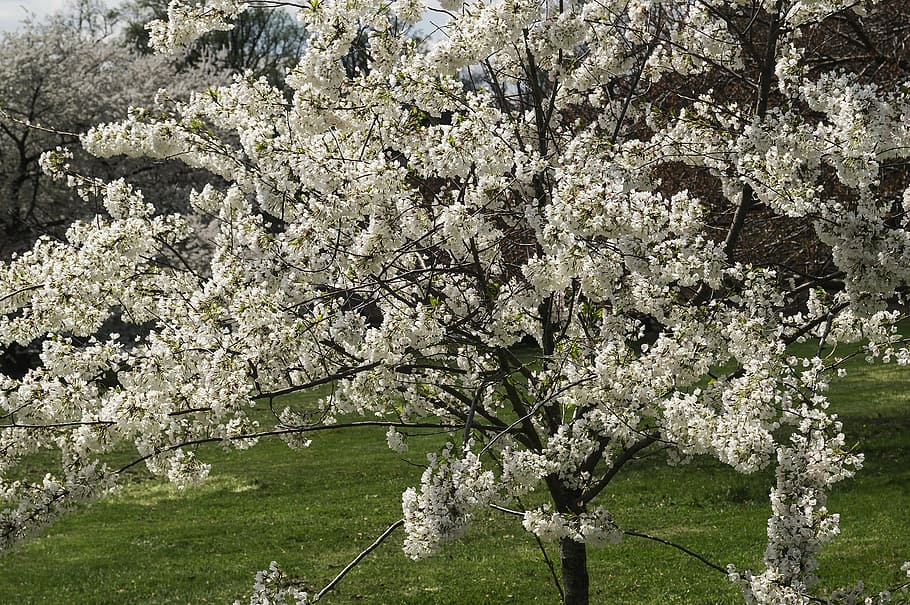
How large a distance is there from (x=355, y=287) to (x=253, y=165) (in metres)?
1.67

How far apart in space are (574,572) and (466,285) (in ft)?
6.19

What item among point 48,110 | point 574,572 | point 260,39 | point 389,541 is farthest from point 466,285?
point 260,39

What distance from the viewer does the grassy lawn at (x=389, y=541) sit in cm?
950

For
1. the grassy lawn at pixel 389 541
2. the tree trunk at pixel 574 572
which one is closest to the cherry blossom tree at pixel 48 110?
the grassy lawn at pixel 389 541

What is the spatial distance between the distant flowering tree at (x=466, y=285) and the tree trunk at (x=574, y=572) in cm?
3

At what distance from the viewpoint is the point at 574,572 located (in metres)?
6.20

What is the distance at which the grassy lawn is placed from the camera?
9500 millimetres

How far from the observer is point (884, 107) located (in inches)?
182

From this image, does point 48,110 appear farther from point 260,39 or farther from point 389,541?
point 260,39

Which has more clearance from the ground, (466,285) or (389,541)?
(466,285)

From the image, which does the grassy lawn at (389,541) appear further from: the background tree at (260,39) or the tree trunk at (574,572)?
→ the background tree at (260,39)

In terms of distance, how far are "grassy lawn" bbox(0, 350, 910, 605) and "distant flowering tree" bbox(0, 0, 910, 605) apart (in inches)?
145

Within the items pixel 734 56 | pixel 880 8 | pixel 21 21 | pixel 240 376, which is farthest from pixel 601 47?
pixel 21 21

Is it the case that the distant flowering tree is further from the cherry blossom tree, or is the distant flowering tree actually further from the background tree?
the background tree
